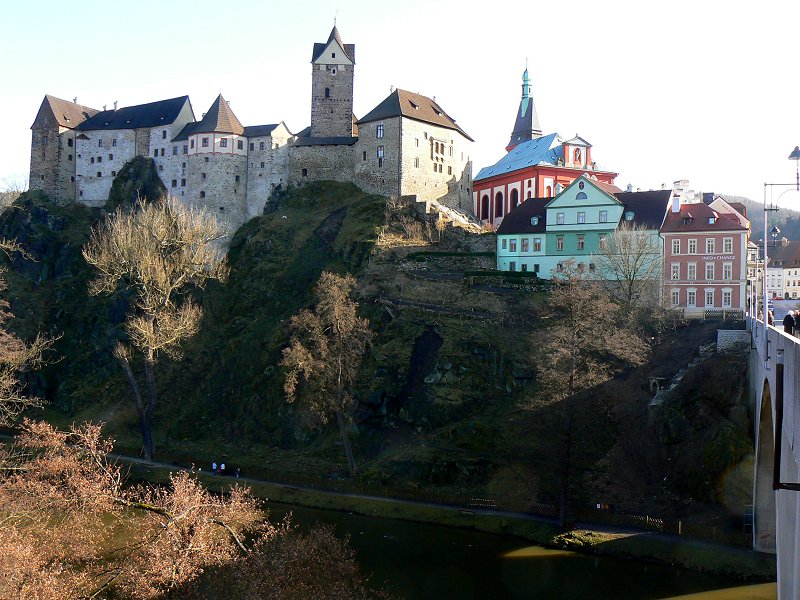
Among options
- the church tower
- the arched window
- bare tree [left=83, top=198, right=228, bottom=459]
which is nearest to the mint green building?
the arched window

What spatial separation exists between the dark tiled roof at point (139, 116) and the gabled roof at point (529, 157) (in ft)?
102

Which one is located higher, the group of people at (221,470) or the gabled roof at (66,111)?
the gabled roof at (66,111)

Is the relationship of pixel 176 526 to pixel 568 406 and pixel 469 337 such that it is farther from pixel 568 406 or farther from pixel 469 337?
pixel 469 337

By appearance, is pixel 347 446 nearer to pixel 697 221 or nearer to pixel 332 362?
pixel 332 362

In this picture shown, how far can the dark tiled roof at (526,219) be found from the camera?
56344 millimetres

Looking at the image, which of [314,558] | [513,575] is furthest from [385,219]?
[314,558]

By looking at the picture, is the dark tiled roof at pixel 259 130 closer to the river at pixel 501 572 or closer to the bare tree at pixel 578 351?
the bare tree at pixel 578 351

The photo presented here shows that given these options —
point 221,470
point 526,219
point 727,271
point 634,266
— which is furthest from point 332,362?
point 727,271

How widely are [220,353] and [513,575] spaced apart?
Result: 3251 centimetres

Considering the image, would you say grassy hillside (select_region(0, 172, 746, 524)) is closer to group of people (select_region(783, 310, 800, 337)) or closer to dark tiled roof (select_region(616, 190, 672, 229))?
dark tiled roof (select_region(616, 190, 672, 229))

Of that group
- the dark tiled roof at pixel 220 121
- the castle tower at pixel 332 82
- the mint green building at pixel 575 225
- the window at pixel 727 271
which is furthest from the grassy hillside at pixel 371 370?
the dark tiled roof at pixel 220 121

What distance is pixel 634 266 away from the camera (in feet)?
159

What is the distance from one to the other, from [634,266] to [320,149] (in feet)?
106

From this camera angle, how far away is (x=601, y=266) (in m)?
52.0
